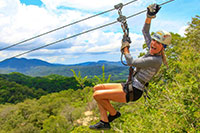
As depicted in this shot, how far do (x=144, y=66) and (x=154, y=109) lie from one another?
240 cm

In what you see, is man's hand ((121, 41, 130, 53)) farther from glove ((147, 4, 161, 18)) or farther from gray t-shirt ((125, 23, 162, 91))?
glove ((147, 4, 161, 18))

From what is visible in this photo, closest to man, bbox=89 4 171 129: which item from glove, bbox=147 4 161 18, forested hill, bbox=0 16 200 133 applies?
glove, bbox=147 4 161 18

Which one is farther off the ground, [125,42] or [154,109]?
[125,42]

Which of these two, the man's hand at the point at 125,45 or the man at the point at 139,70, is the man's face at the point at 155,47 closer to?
the man at the point at 139,70

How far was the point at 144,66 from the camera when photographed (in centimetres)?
272

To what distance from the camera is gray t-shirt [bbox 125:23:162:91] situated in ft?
8.86

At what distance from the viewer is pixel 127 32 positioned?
9.68 feet

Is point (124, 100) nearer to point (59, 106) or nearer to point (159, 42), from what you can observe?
point (159, 42)

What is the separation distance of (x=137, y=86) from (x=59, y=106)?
4993 centimetres

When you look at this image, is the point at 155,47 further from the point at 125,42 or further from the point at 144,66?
the point at 125,42

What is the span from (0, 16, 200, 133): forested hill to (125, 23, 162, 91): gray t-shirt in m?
1.09

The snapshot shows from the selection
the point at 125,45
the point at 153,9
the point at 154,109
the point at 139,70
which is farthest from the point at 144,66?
the point at 154,109

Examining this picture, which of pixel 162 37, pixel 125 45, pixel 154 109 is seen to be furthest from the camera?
pixel 154 109

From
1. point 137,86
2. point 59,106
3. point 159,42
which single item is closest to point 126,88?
point 137,86
